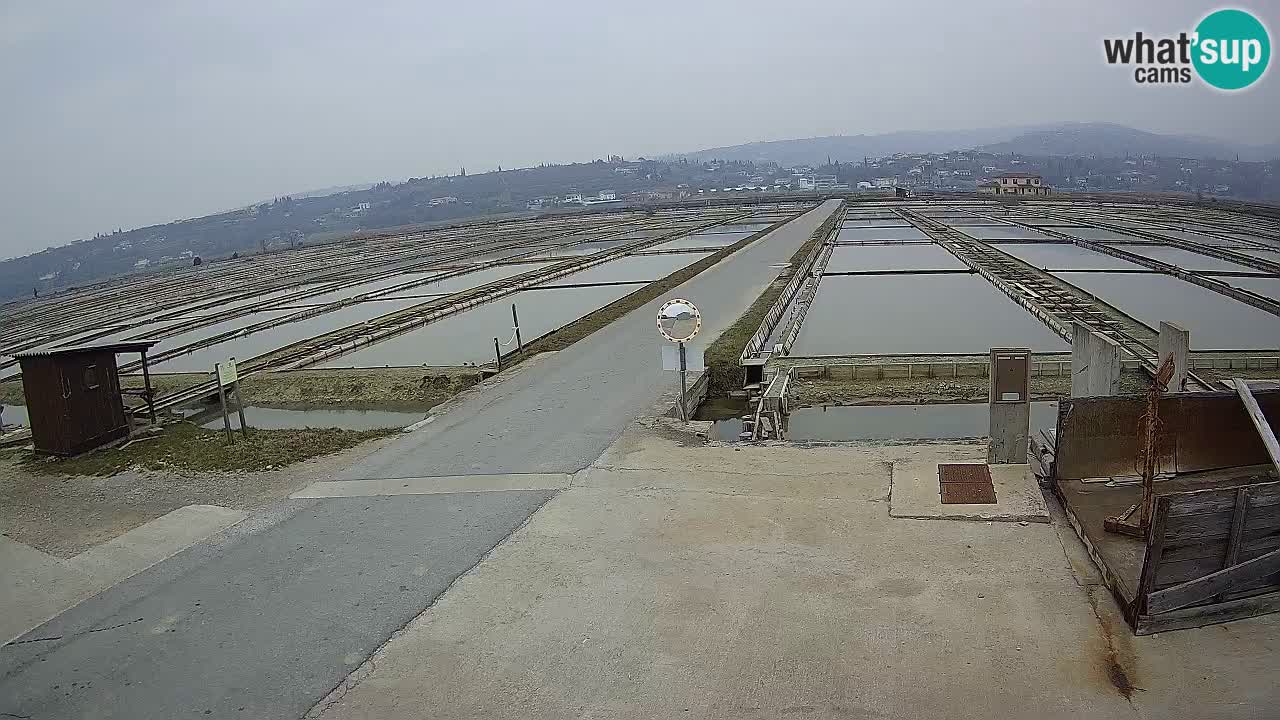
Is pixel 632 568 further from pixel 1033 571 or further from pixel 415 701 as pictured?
pixel 1033 571

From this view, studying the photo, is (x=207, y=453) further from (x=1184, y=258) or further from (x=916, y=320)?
(x=1184, y=258)

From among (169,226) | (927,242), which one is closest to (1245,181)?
(927,242)

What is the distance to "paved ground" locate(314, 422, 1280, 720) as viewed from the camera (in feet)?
13.9

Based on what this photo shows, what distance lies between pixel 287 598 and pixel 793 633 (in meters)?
3.51

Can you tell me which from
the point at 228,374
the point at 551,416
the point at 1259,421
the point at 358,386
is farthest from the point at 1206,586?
the point at 358,386

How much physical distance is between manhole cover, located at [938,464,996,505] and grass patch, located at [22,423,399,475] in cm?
656

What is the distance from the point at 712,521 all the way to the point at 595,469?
1810 millimetres

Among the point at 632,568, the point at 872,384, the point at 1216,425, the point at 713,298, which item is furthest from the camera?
the point at 713,298

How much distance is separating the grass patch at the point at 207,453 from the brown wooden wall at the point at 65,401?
8.2 inches

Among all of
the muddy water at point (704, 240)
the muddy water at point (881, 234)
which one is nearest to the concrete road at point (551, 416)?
the muddy water at point (704, 240)

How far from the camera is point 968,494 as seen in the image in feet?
21.8

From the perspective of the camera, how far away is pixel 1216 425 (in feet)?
21.2

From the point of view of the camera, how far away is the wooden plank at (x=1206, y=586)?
182 inches

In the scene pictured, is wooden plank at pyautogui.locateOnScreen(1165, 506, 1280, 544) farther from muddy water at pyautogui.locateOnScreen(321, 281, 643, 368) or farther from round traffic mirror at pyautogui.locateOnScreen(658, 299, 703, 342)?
muddy water at pyautogui.locateOnScreen(321, 281, 643, 368)
